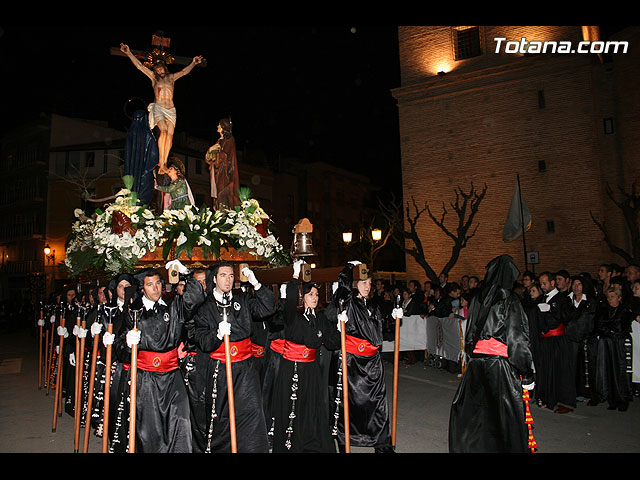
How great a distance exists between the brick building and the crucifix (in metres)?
15.3

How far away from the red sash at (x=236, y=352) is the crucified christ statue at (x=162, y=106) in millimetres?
4061

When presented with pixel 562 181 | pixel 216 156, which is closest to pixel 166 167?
pixel 216 156

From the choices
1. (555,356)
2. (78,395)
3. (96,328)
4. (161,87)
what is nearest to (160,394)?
(96,328)

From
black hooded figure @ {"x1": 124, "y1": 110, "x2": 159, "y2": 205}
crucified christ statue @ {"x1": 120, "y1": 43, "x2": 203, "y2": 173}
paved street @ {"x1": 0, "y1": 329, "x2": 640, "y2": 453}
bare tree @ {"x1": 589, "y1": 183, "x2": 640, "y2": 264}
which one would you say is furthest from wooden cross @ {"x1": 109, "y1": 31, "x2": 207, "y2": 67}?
bare tree @ {"x1": 589, "y1": 183, "x2": 640, "y2": 264}

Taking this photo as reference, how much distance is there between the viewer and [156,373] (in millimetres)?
4906

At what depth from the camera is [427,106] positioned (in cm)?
2238

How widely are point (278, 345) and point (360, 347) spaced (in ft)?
3.20

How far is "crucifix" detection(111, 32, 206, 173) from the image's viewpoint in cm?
843

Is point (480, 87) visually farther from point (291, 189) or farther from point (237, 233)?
point (291, 189)

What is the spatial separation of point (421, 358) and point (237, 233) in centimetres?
764

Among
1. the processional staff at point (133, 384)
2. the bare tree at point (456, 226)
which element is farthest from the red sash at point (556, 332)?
the bare tree at point (456, 226)

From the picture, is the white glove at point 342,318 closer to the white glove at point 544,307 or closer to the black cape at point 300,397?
the black cape at point 300,397

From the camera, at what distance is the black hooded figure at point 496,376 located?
16.1 feet

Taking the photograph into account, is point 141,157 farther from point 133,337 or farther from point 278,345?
point 133,337
